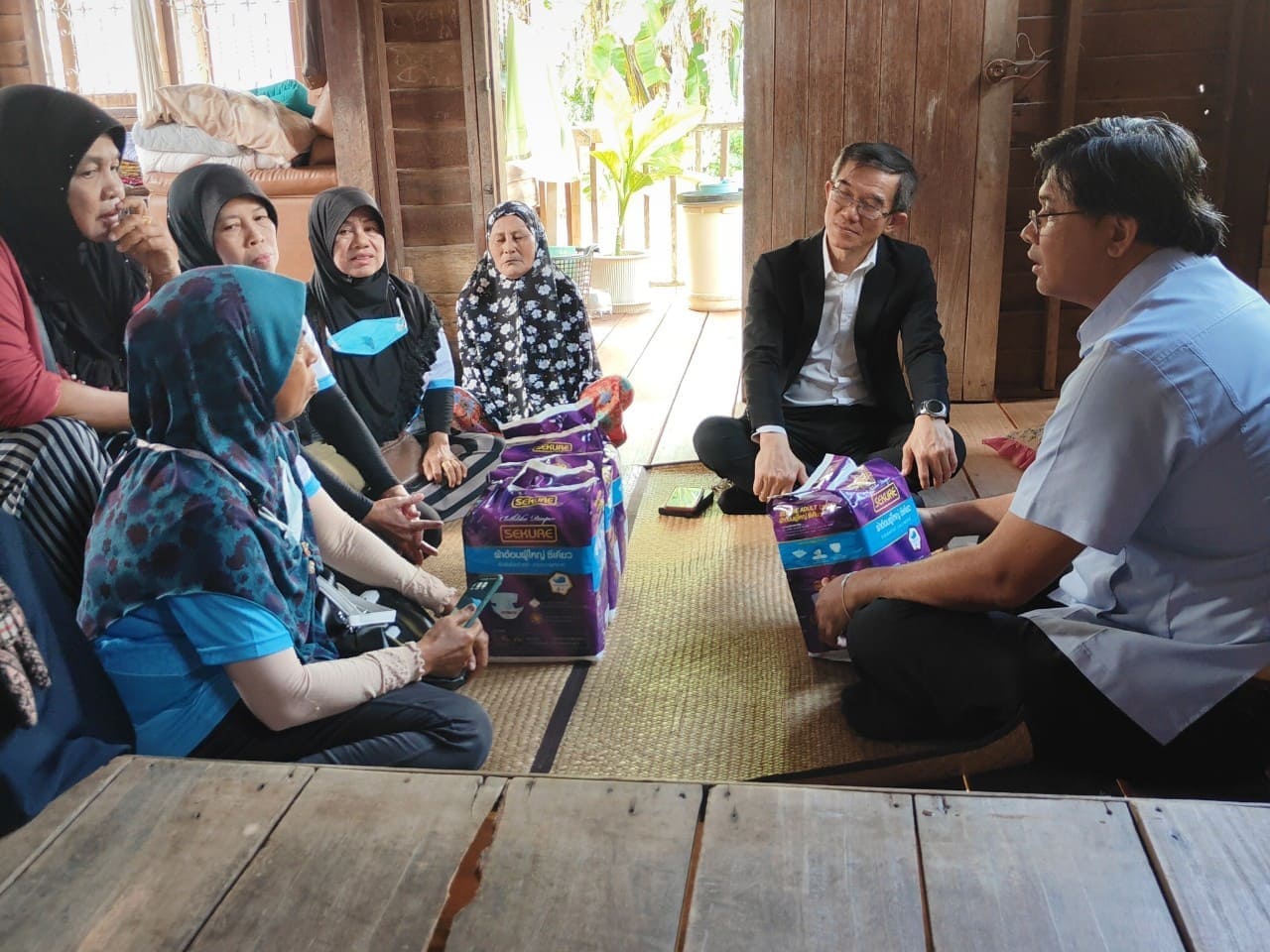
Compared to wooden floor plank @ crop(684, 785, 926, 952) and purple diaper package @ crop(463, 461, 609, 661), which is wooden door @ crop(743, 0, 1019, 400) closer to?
purple diaper package @ crop(463, 461, 609, 661)

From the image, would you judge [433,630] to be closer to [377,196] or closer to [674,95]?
[377,196]

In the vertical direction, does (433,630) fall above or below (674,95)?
below

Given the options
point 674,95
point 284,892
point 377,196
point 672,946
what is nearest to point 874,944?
point 672,946

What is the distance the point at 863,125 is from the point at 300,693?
3078mm

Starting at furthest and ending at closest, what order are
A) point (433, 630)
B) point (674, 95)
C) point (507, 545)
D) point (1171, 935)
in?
point (674, 95), point (507, 545), point (433, 630), point (1171, 935)

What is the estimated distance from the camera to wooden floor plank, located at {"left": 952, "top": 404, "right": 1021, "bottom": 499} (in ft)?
10.0

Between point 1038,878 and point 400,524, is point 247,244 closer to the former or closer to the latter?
point 400,524

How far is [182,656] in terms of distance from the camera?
1.29 m

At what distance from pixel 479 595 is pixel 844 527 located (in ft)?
2.04

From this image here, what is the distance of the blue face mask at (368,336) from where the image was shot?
2758 mm

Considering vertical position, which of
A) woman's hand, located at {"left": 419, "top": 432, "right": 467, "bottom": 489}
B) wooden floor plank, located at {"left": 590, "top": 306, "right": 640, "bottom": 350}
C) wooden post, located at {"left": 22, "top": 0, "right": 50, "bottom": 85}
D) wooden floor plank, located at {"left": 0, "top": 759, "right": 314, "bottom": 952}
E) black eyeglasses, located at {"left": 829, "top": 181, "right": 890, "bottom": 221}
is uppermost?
wooden post, located at {"left": 22, "top": 0, "right": 50, "bottom": 85}

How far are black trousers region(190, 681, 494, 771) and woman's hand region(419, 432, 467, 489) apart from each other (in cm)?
129

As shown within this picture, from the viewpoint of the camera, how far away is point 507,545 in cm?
188

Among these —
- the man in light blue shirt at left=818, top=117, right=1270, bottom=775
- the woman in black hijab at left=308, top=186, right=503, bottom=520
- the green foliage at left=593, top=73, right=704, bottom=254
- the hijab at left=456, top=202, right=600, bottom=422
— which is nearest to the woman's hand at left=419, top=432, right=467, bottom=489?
the woman in black hijab at left=308, top=186, right=503, bottom=520
